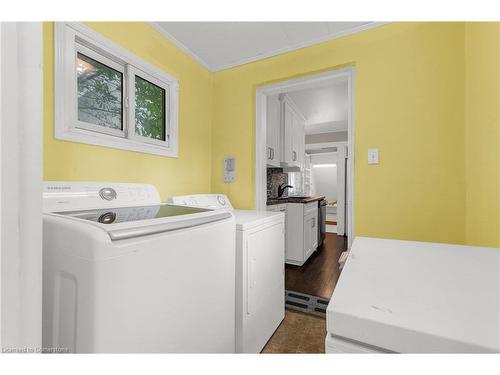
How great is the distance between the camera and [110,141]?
1494mm

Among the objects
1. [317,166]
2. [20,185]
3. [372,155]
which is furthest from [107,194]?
[317,166]

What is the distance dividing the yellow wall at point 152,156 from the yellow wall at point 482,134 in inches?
82.2

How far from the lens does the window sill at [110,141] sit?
1286 millimetres

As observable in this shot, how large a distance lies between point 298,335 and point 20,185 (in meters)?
1.94

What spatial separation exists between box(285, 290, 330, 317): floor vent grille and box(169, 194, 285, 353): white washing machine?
0.86 ft

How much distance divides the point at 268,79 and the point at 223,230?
Answer: 5.59ft

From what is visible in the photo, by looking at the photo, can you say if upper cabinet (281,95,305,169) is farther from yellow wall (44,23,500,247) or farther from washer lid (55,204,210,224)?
washer lid (55,204,210,224)

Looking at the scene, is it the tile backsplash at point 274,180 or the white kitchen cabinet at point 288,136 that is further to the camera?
the tile backsplash at point 274,180

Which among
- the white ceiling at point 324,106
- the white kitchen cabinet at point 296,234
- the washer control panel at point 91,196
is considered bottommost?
the white kitchen cabinet at point 296,234

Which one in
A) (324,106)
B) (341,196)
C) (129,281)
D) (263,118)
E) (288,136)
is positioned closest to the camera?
(129,281)

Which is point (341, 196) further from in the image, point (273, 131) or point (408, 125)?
point (408, 125)

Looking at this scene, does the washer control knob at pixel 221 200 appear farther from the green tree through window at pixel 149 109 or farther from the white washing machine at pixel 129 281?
the white washing machine at pixel 129 281

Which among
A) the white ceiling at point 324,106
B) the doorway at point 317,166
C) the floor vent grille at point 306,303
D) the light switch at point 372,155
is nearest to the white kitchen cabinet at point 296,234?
the doorway at point 317,166

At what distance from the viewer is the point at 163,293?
820 mm
